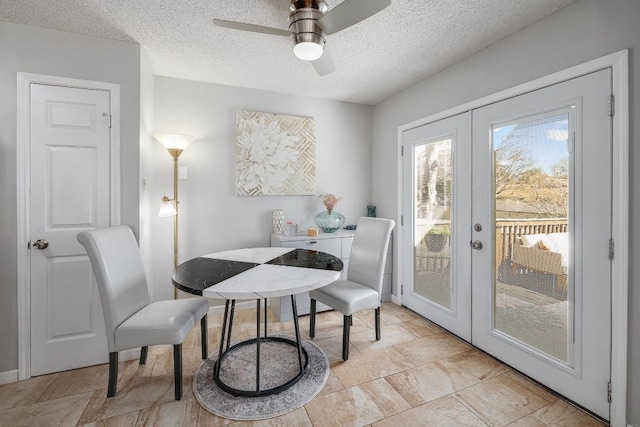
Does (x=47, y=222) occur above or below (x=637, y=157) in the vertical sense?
below

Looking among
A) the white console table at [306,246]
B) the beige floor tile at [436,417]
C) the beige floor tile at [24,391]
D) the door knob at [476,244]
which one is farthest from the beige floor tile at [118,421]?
the door knob at [476,244]

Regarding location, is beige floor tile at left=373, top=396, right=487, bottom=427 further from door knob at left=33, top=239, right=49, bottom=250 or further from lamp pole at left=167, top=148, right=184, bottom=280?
door knob at left=33, top=239, right=49, bottom=250

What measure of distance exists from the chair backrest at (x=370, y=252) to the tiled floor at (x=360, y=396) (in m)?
0.58

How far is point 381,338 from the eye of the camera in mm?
2586

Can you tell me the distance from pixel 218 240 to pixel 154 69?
1819 millimetres

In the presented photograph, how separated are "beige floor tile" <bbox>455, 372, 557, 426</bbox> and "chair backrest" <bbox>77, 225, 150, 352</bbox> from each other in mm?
2229

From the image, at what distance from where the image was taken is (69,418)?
1.64 metres

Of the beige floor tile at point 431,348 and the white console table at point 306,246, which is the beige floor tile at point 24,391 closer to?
the white console table at point 306,246

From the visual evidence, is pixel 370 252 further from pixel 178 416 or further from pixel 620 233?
pixel 178 416

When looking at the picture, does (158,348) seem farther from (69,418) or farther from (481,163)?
(481,163)

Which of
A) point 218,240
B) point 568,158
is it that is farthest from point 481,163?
point 218,240

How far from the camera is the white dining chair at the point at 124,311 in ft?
5.62

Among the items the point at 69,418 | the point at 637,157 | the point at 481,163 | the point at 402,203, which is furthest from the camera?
the point at 402,203

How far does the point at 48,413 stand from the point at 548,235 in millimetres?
3325
